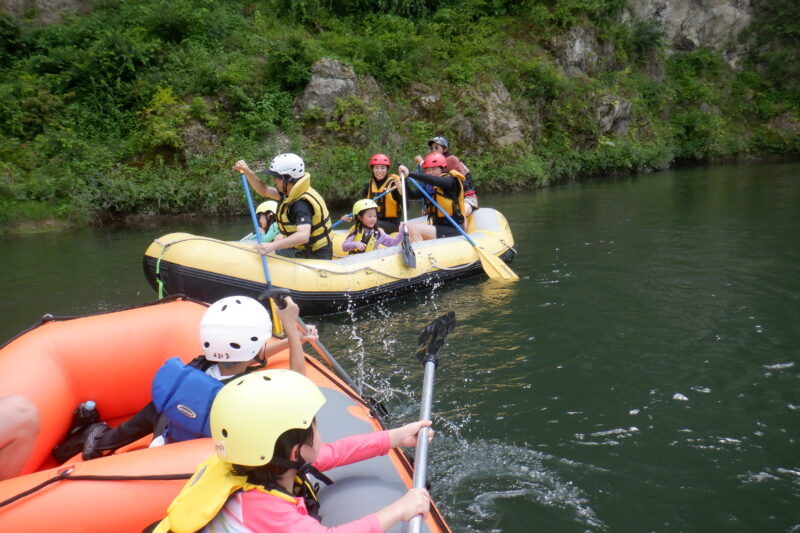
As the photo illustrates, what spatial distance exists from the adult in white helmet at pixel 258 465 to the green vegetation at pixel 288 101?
11085 millimetres

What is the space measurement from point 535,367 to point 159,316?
2726 mm

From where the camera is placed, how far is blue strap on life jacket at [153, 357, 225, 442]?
7.22 feet

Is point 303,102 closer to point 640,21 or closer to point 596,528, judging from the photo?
point 596,528

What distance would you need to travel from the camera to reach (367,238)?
20.9ft

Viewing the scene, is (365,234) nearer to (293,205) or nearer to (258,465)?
(293,205)

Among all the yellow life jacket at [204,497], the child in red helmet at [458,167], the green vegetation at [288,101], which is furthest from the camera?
the green vegetation at [288,101]

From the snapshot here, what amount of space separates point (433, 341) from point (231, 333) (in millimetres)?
1270

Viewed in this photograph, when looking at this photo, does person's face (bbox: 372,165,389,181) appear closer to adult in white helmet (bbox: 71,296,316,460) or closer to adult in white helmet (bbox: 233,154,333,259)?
adult in white helmet (bbox: 233,154,333,259)

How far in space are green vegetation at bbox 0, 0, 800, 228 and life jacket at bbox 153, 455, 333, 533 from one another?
11115 mm

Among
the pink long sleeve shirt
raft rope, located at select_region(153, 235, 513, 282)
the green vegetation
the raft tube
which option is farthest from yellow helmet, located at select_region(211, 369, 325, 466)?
the green vegetation

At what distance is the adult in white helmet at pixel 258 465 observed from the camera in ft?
4.83

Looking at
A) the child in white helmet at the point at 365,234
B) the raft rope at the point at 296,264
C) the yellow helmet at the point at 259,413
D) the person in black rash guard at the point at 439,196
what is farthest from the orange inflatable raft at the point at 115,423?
the person in black rash guard at the point at 439,196

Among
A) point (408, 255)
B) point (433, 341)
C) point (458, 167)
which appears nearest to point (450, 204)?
point (458, 167)

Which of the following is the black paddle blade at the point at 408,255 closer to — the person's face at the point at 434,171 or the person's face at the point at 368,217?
the person's face at the point at 368,217
